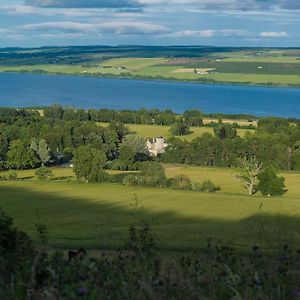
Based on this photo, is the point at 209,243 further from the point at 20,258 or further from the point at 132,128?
the point at 132,128

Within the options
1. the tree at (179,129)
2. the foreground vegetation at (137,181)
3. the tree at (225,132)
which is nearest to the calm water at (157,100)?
the foreground vegetation at (137,181)

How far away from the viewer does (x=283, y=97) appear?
160m

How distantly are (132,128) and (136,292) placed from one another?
8395 centimetres

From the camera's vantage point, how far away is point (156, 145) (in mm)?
72875

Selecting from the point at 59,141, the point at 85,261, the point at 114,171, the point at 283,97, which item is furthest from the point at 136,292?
the point at 283,97

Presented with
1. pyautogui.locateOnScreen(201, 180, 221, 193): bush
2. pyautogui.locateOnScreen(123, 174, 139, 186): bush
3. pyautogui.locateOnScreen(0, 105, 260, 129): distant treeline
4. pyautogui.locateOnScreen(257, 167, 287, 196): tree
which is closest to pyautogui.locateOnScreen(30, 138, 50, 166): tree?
pyautogui.locateOnScreen(123, 174, 139, 186): bush

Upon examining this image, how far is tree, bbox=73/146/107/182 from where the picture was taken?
49188 mm

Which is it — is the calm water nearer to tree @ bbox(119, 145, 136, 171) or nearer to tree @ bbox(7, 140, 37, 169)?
tree @ bbox(119, 145, 136, 171)

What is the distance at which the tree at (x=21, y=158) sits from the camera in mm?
60344

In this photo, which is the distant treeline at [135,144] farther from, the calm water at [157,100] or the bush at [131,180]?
the calm water at [157,100]

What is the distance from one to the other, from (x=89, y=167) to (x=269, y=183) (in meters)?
13.1

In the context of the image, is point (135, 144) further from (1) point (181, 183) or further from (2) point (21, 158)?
(1) point (181, 183)

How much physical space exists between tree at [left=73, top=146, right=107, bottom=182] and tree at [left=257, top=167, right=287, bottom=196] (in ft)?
36.3

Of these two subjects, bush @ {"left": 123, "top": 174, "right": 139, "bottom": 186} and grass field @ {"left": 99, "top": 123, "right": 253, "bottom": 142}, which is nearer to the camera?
bush @ {"left": 123, "top": 174, "right": 139, "bottom": 186}
